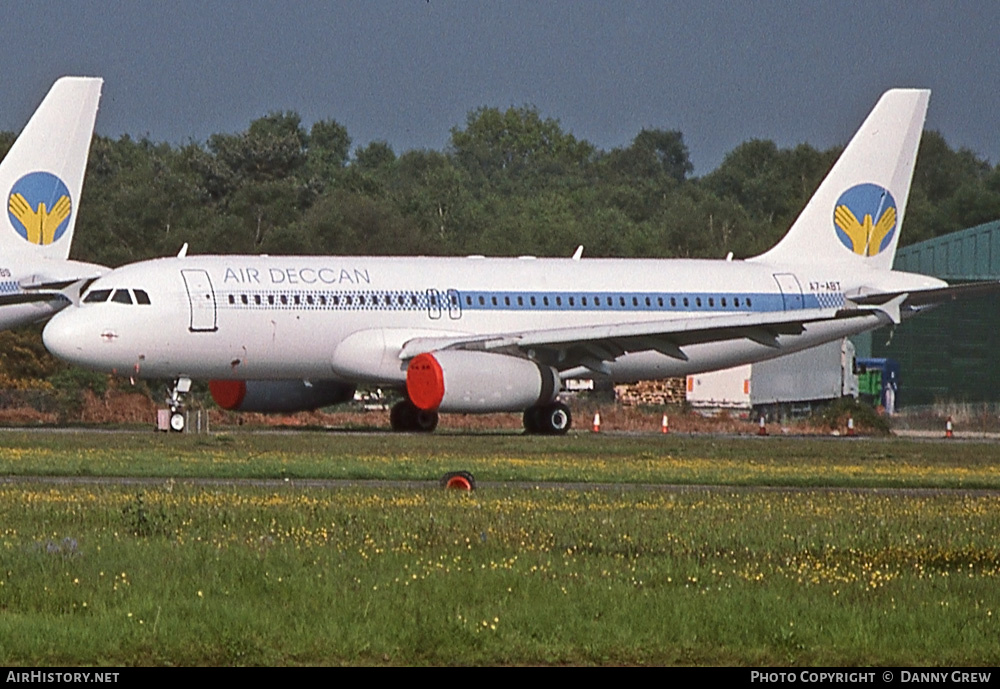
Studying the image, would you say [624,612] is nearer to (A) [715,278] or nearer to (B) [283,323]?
(B) [283,323]

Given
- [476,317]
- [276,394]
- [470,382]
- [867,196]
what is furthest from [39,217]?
[867,196]

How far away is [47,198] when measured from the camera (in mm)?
46438

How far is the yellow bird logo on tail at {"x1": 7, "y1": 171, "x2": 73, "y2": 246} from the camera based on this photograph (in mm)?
45875

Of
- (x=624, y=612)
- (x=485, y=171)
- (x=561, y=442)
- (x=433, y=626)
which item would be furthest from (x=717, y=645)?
(x=485, y=171)

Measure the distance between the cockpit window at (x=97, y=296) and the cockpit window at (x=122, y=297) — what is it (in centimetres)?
17

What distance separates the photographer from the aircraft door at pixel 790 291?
48844mm

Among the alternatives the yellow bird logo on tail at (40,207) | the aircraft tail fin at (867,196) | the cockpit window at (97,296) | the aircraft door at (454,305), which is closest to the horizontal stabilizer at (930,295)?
the aircraft tail fin at (867,196)

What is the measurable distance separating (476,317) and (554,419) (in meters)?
2.97

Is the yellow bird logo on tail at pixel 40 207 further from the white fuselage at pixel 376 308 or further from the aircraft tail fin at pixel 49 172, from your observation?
the white fuselage at pixel 376 308

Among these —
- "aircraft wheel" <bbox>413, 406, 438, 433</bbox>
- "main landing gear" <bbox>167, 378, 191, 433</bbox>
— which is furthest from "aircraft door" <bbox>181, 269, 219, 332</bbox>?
"aircraft wheel" <bbox>413, 406, 438, 433</bbox>

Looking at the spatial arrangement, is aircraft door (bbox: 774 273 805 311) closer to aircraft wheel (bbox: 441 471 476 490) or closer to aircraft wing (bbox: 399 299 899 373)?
aircraft wing (bbox: 399 299 899 373)

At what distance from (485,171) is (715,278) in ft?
428

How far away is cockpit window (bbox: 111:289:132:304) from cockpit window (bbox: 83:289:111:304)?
0.17 m

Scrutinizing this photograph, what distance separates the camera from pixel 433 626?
539 inches
